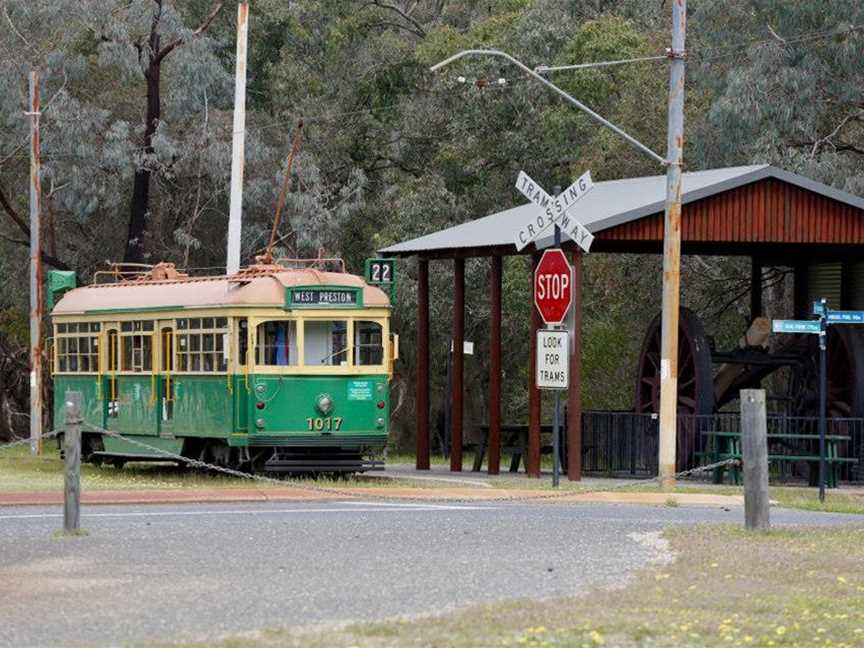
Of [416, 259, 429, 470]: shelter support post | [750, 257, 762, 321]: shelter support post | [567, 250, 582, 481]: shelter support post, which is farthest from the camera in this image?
[750, 257, 762, 321]: shelter support post

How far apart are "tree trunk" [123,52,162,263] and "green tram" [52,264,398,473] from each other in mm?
18772

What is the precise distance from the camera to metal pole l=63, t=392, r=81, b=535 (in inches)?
712

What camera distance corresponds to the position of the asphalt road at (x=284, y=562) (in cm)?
1281

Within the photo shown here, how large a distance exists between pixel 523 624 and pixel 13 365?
52.4 m

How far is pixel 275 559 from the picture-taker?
16312 millimetres

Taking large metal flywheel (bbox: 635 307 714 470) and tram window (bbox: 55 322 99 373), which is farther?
tram window (bbox: 55 322 99 373)

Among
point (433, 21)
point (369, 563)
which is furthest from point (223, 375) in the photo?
point (433, 21)

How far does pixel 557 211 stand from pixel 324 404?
17.0 feet

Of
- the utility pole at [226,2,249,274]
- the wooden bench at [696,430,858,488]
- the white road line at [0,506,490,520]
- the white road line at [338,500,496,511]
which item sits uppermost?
the utility pole at [226,2,249,274]

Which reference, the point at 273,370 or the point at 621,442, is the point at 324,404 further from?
the point at 621,442

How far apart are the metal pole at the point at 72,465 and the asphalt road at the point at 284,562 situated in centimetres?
29

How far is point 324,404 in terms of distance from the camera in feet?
100

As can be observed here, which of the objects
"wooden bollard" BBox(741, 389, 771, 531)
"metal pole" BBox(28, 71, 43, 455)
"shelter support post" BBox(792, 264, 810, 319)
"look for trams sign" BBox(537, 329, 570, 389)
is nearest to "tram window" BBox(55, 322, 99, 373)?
"metal pole" BBox(28, 71, 43, 455)

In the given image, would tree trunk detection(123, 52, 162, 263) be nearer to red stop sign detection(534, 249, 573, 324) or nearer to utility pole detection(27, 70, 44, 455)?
utility pole detection(27, 70, 44, 455)
